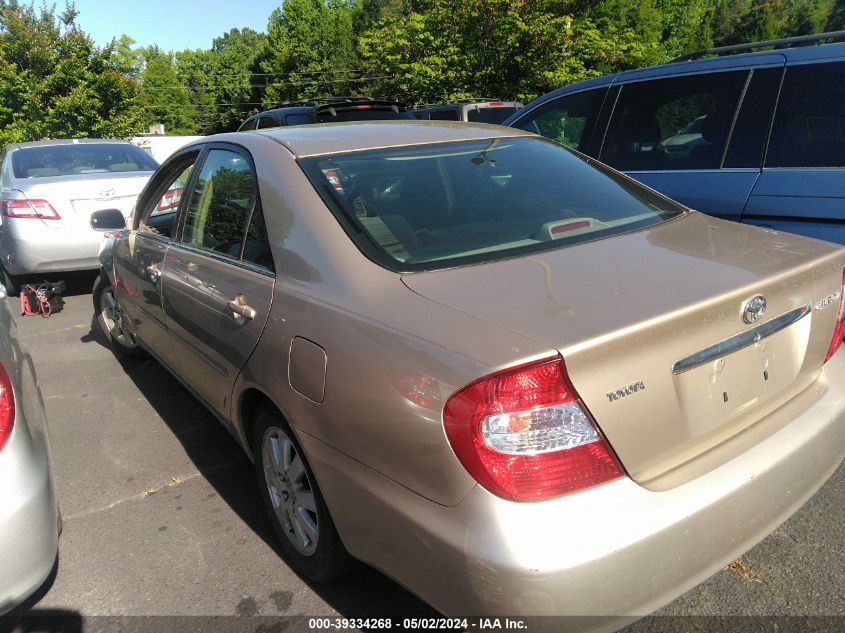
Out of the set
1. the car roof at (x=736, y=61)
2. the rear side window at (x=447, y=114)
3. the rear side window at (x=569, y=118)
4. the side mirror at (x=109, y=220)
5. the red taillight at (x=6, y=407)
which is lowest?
the red taillight at (x=6, y=407)

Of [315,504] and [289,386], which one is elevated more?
[289,386]

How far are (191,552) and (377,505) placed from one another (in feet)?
4.19

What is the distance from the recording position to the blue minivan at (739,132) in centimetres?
341

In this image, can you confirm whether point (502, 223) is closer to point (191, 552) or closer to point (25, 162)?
point (191, 552)

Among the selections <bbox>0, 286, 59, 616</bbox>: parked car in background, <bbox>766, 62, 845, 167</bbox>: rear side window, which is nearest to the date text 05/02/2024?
<bbox>0, 286, 59, 616</bbox>: parked car in background

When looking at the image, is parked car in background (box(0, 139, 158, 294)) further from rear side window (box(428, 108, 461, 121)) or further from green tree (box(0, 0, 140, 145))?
green tree (box(0, 0, 140, 145))

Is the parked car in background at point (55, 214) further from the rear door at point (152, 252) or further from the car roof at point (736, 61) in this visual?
the car roof at point (736, 61)

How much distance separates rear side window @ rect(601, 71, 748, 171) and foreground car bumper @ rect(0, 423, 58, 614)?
3616mm

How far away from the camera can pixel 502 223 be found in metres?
2.50

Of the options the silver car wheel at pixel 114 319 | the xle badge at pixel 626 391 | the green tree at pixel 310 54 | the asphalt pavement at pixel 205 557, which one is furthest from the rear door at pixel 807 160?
the green tree at pixel 310 54

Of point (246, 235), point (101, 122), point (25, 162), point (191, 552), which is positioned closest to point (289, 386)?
point (246, 235)

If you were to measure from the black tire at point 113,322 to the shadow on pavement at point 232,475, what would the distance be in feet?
0.43

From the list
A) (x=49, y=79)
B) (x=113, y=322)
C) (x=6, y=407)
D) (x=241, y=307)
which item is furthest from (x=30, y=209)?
(x=49, y=79)

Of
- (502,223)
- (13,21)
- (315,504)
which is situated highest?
(13,21)
